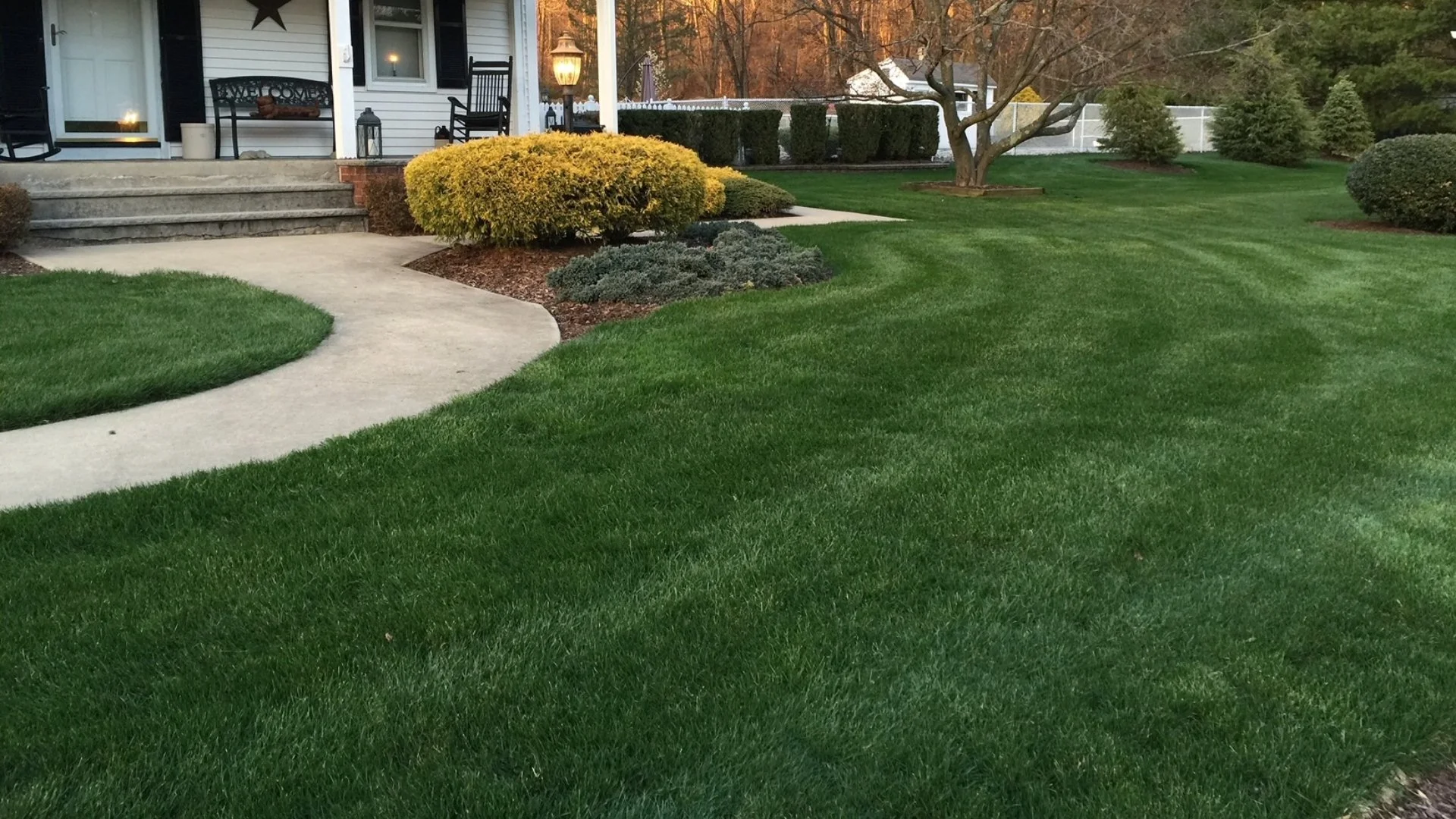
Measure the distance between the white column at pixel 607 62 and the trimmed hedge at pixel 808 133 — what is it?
9173 mm

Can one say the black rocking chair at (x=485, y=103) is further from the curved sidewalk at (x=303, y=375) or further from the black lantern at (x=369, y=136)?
the curved sidewalk at (x=303, y=375)

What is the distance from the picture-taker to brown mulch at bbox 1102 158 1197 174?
23000mm

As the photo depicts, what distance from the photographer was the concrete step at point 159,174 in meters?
9.16

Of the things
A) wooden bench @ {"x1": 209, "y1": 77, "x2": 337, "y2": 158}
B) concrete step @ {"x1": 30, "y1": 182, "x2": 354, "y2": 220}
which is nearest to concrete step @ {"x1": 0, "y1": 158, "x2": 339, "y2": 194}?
concrete step @ {"x1": 30, "y1": 182, "x2": 354, "y2": 220}

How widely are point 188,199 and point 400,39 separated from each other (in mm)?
4817

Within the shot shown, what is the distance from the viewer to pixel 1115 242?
1055 cm

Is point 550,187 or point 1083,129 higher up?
point 1083,129

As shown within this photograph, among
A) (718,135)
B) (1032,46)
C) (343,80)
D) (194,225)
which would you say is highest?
(1032,46)

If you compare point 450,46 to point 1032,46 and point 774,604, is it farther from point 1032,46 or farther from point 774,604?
point 774,604

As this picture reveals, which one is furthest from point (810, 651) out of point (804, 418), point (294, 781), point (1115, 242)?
point (1115, 242)

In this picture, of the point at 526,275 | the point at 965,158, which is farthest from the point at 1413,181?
the point at 526,275

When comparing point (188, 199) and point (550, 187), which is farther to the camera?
point (188, 199)

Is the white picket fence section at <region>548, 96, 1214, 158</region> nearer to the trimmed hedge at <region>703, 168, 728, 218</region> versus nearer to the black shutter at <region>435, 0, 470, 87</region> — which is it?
the black shutter at <region>435, 0, 470, 87</region>

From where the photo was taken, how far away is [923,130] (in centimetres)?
2406
